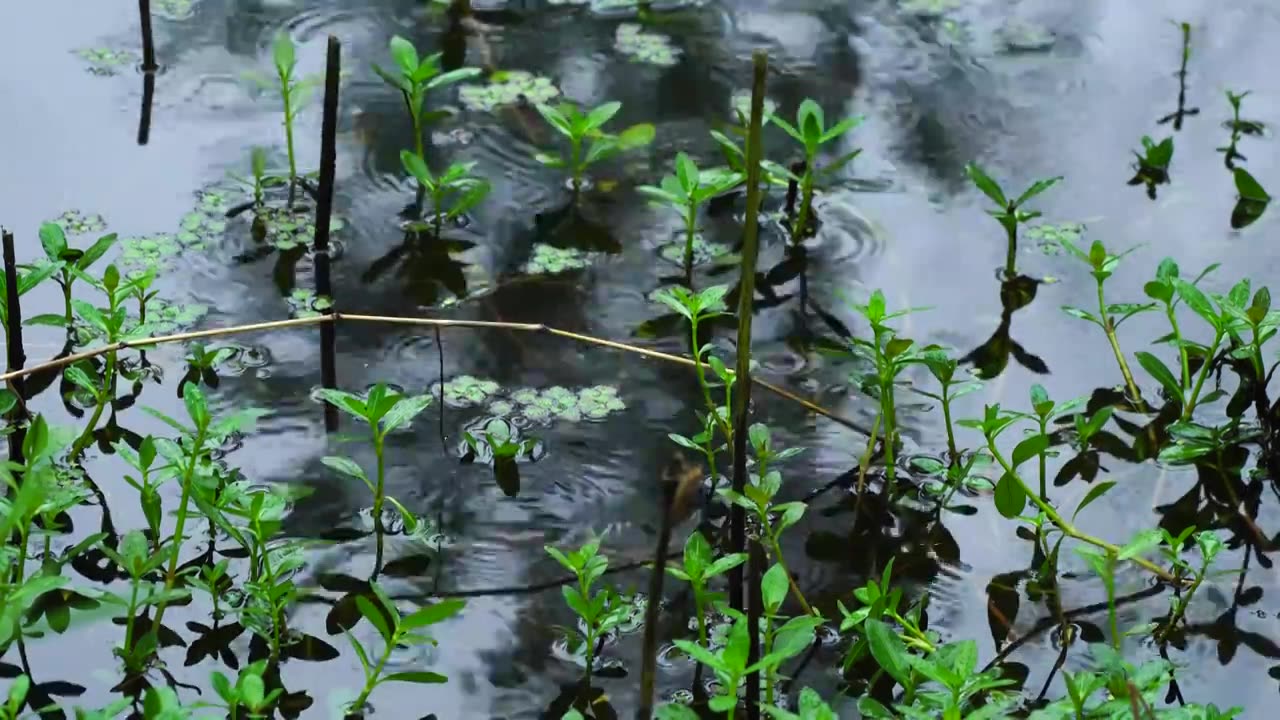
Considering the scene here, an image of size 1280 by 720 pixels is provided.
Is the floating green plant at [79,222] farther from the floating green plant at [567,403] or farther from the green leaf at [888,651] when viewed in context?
the green leaf at [888,651]

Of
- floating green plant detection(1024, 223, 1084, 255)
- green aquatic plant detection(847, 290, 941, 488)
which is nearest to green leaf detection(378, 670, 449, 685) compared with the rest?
green aquatic plant detection(847, 290, 941, 488)

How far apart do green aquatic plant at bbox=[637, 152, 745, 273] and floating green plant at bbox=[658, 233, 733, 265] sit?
2 centimetres

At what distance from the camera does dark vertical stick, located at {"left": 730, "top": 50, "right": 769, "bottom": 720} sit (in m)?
1.55

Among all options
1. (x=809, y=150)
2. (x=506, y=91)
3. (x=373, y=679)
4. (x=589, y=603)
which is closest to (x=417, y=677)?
(x=373, y=679)

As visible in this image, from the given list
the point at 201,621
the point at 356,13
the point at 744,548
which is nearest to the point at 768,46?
the point at 356,13

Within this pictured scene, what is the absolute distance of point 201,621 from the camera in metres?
1.89

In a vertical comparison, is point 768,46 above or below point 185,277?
above

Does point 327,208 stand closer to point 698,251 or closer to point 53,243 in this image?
point 53,243

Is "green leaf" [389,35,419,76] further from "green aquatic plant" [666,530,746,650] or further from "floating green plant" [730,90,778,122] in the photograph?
"green aquatic plant" [666,530,746,650]

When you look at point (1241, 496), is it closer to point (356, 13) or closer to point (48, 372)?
point (48, 372)

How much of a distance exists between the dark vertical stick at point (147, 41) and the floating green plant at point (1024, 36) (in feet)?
5.66

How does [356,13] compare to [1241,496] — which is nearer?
[1241,496]

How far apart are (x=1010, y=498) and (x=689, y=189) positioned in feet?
2.46

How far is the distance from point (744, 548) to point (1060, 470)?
518 millimetres
